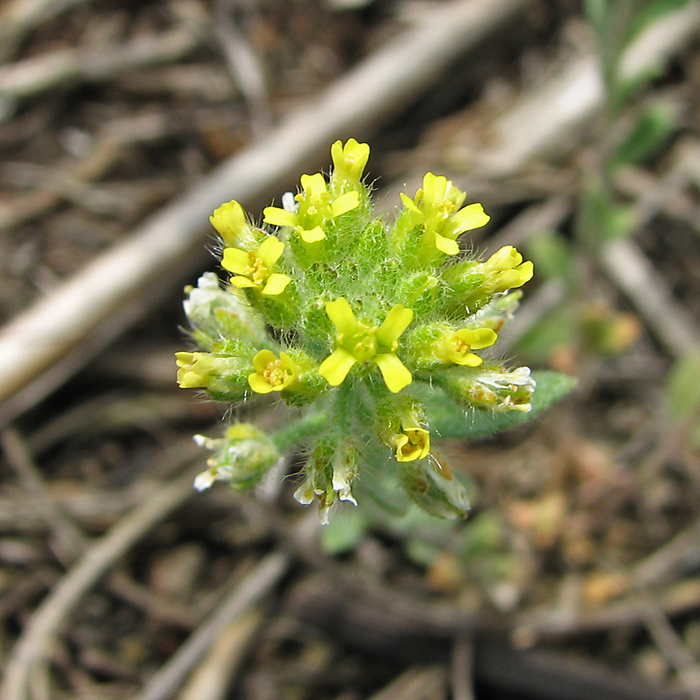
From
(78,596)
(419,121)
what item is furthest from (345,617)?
(419,121)

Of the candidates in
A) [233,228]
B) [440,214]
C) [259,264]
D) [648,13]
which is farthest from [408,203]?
[648,13]

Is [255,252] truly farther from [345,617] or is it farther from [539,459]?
[539,459]

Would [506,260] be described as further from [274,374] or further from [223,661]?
[223,661]

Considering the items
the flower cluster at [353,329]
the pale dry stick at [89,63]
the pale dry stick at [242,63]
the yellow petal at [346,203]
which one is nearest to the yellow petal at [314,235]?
the flower cluster at [353,329]

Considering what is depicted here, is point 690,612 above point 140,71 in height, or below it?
below

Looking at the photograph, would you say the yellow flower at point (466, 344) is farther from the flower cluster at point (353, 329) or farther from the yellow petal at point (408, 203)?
the yellow petal at point (408, 203)

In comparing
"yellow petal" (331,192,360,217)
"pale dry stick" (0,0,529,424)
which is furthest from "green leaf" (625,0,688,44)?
"yellow petal" (331,192,360,217)
